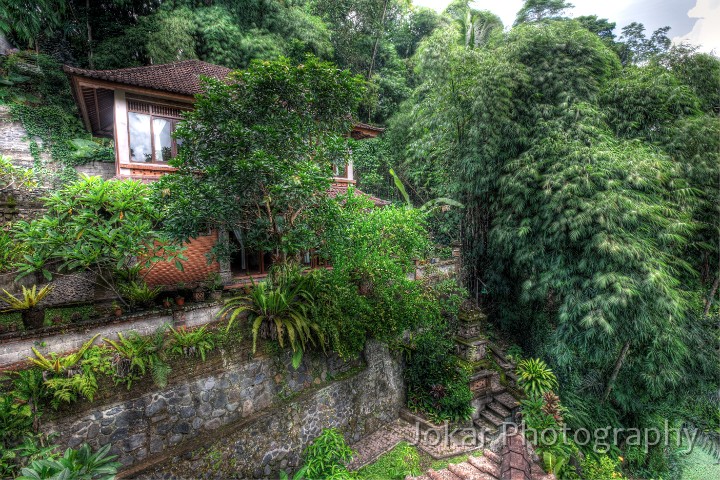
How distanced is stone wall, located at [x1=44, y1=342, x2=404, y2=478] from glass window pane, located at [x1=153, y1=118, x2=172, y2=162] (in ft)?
19.1

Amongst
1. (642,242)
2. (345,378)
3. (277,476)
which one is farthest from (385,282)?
(642,242)

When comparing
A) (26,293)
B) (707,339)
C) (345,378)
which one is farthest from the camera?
(707,339)

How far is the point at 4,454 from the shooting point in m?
3.88

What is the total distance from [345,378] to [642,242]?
737 cm

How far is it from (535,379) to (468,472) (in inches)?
177

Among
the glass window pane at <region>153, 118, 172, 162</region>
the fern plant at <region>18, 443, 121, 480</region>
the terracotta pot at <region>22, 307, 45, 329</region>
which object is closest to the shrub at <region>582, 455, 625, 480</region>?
the fern plant at <region>18, 443, 121, 480</region>

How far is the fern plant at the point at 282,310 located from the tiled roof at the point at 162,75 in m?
5.68

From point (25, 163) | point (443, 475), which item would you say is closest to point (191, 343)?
point (443, 475)

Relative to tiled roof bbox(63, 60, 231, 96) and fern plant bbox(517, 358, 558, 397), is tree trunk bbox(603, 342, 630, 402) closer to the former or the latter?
fern plant bbox(517, 358, 558, 397)

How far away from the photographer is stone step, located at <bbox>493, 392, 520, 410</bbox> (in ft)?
28.2

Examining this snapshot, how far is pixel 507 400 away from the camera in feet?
28.8

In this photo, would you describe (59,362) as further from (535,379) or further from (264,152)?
(535,379)

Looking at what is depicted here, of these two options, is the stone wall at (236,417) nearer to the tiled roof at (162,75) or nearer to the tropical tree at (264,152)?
the tropical tree at (264,152)

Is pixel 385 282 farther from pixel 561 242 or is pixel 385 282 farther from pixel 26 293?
pixel 26 293
